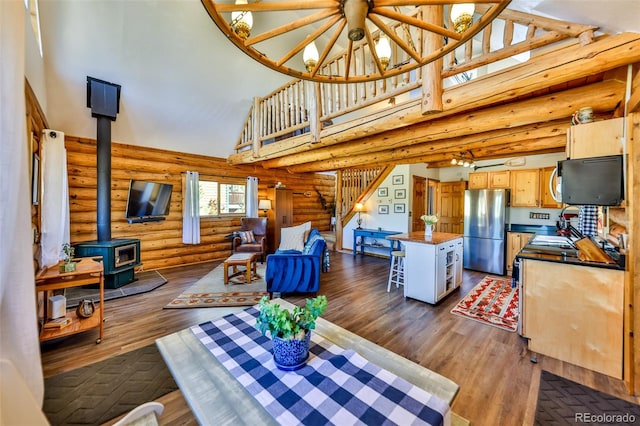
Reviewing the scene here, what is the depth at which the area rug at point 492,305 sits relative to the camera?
2979 mm

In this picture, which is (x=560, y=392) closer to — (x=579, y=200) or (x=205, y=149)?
(x=579, y=200)

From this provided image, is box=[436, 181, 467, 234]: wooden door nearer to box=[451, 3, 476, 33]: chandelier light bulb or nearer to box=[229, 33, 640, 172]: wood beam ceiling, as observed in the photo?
box=[229, 33, 640, 172]: wood beam ceiling

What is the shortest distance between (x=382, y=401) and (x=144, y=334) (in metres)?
2.72

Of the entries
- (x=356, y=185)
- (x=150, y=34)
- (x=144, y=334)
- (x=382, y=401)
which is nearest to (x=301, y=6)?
(x=382, y=401)

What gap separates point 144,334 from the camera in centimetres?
264

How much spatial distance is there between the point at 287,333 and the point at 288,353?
100 millimetres

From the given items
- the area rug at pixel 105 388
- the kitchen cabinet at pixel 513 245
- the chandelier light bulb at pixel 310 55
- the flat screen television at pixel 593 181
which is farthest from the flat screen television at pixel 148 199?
the kitchen cabinet at pixel 513 245

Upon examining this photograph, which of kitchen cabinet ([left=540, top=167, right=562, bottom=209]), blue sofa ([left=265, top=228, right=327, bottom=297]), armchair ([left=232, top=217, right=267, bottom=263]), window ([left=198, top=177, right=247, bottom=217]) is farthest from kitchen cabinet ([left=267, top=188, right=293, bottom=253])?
kitchen cabinet ([left=540, top=167, right=562, bottom=209])

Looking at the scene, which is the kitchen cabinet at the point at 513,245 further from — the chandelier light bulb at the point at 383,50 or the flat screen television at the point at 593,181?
the chandelier light bulb at the point at 383,50

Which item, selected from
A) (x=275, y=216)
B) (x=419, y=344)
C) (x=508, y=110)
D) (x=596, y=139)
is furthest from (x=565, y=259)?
(x=275, y=216)

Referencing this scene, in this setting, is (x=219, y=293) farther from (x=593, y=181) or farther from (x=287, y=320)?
(x=593, y=181)

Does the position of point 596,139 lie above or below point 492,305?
above

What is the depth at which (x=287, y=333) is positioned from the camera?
1242 mm

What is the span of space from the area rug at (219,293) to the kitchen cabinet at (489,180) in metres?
4.99
